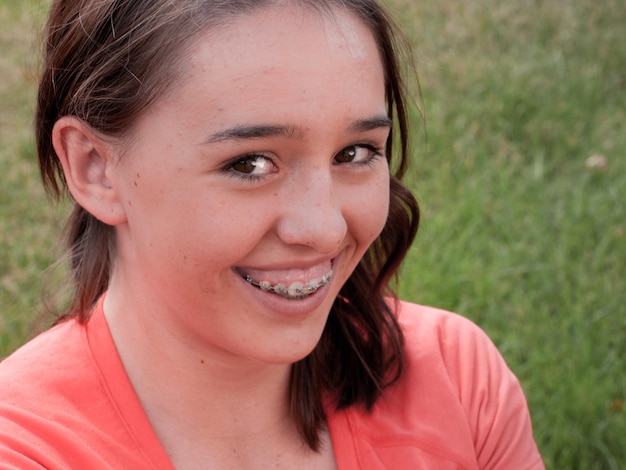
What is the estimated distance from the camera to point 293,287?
1.79 m

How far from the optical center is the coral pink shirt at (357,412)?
1.78 meters

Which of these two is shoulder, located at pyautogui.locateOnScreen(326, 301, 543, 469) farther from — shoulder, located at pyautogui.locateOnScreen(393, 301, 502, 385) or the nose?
the nose

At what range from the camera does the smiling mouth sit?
1.77m

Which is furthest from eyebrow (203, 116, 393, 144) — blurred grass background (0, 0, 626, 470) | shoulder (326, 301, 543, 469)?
blurred grass background (0, 0, 626, 470)

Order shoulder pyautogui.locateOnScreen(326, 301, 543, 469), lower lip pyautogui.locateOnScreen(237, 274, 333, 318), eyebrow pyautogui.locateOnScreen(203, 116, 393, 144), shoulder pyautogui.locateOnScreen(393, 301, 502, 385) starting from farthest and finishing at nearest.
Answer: shoulder pyautogui.locateOnScreen(393, 301, 502, 385), shoulder pyautogui.locateOnScreen(326, 301, 543, 469), lower lip pyautogui.locateOnScreen(237, 274, 333, 318), eyebrow pyautogui.locateOnScreen(203, 116, 393, 144)

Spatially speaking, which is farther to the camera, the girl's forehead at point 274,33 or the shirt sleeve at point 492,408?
the shirt sleeve at point 492,408

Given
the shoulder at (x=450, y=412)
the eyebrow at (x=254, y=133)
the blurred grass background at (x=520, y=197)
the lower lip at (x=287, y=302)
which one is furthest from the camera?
the blurred grass background at (x=520, y=197)

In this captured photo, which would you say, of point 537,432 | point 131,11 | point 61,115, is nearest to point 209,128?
point 131,11

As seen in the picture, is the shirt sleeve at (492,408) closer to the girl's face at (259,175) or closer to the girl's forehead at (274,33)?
the girl's face at (259,175)

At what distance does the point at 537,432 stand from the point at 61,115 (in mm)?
1853

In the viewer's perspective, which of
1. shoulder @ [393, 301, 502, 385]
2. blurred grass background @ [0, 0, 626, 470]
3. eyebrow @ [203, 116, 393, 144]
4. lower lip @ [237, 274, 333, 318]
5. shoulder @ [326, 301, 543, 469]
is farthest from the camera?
blurred grass background @ [0, 0, 626, 470]

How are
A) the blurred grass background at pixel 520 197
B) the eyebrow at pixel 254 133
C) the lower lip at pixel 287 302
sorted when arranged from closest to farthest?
the eyebrow at pixel 254 133 < the lower lip at pixel 287 302 < the blurred grass background at pixel 520 197

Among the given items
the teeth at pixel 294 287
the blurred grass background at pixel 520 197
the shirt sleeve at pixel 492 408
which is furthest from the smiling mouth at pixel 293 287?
the blurred grass background at pixel 520 197

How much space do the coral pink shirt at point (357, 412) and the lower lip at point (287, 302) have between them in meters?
0.33
